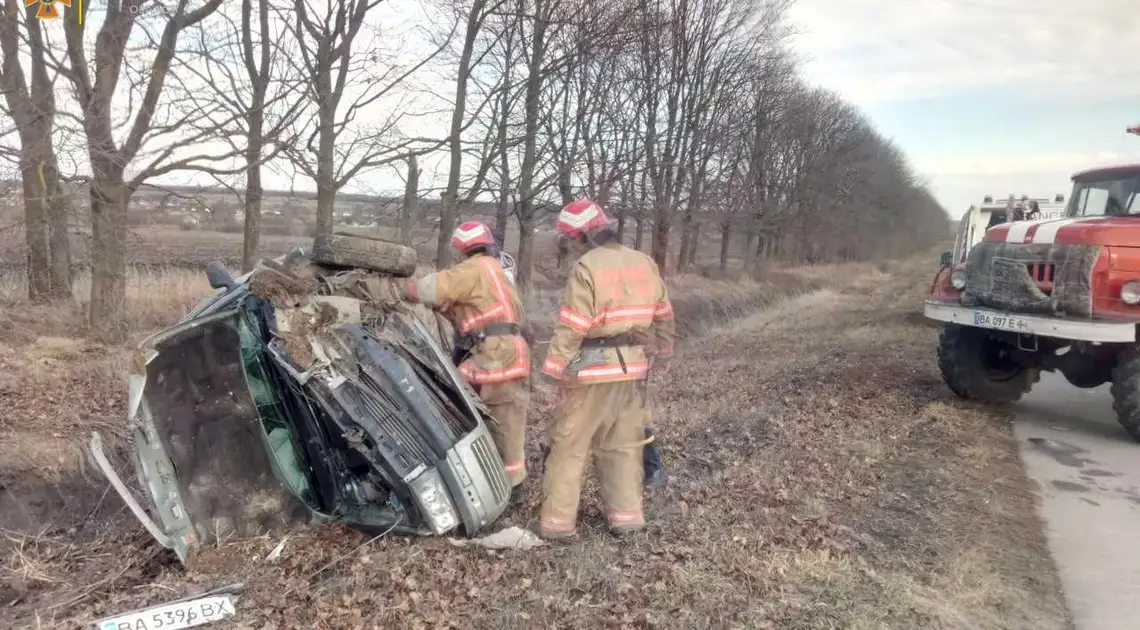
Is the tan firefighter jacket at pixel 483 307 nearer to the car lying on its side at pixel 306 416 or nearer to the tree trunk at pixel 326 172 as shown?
the car lying on its side at pixel 306 416

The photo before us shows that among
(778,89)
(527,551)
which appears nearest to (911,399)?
(527,551)

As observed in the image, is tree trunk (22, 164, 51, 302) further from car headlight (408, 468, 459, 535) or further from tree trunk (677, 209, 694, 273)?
tree trunk (677, 209, 694, 273)

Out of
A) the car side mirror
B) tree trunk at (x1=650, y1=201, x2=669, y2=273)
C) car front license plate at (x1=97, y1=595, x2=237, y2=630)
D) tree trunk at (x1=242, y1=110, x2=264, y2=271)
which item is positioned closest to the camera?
car front license plate at (x1=97, y1=595, x2=237, y2=630)

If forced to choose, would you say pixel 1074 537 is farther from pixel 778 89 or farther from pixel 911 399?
pixel 778 89

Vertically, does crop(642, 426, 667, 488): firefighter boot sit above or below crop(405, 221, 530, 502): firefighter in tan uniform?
below

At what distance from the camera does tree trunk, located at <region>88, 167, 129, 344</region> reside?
9.02 metres

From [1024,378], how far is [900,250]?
5661 centimetres

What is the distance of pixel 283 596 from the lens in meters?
3.66

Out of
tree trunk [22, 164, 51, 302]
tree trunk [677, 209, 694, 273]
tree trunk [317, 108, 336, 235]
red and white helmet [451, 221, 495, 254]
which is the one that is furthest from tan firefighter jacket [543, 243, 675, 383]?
tree trunk [677, 209, 694, 273]

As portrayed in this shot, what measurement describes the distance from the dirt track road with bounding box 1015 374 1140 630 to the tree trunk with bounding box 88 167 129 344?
29.9ft

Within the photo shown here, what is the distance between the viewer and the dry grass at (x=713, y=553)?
11.9 ft

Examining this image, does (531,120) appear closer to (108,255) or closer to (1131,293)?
(108,255)

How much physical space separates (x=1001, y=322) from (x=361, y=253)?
5426 millimetres

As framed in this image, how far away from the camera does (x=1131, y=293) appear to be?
666cm
